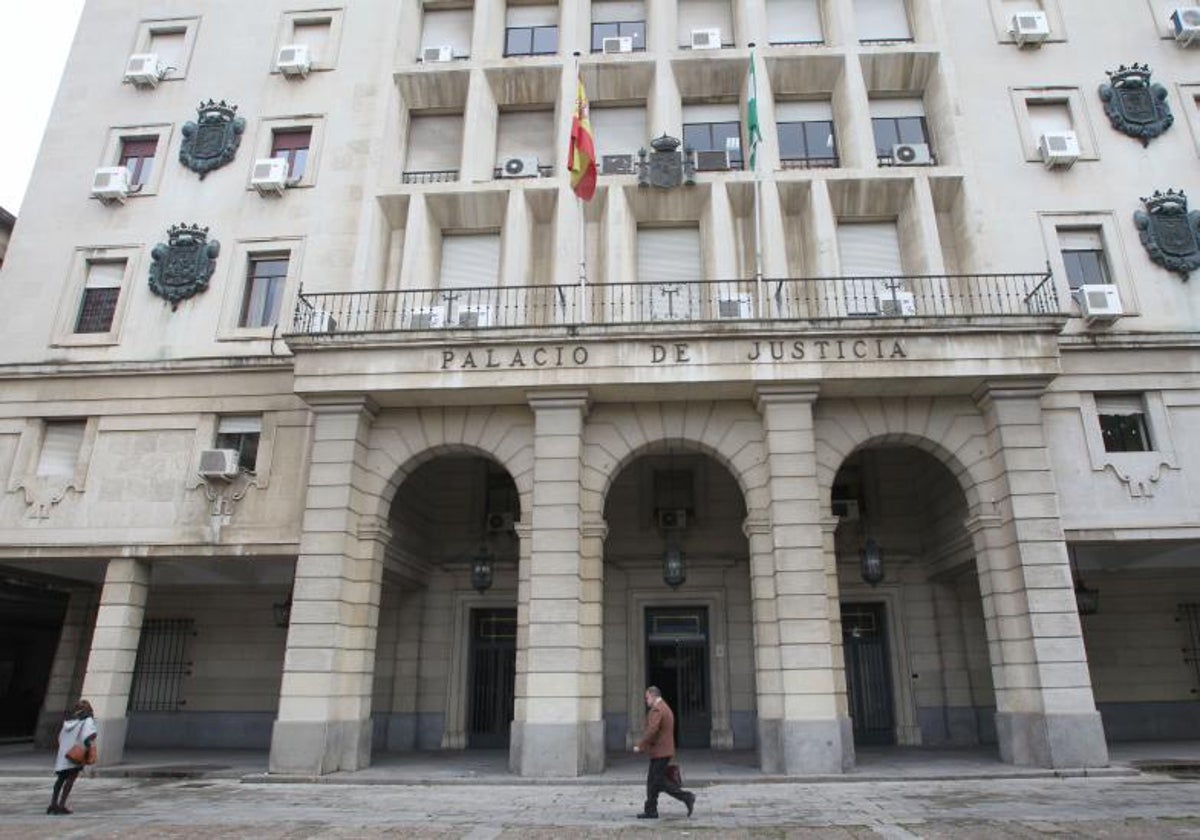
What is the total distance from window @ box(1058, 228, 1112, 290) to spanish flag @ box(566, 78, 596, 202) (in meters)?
10.7

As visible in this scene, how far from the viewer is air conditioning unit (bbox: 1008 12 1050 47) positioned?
63.6 ft

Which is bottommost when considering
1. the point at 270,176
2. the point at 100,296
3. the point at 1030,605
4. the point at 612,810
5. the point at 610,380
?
the point at 612,810

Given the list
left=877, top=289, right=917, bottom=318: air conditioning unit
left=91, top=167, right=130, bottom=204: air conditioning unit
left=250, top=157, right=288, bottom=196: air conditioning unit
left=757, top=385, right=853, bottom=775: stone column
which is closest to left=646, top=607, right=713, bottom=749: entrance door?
left=757, top=385, right=853, bottom=775: stone column

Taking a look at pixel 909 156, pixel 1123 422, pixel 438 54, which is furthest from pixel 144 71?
pixel 1123 422

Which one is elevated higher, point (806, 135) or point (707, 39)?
point (707, 39)

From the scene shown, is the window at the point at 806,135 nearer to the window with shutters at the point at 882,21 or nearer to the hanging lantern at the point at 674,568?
the window with shutters at the point at 882,21

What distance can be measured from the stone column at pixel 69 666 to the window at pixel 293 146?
12181 millimetres

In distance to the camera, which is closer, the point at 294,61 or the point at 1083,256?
the point at 1083,256

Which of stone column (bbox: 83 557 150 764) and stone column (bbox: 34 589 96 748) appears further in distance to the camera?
stone column (bbox: 34 589 96 748)

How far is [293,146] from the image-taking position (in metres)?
20.1

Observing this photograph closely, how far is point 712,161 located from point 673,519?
8.54 meters

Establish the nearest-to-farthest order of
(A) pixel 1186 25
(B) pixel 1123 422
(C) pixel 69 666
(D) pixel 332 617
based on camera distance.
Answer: (D) pixel 332 617
(B) pixel 1123 422
(A) pixel 1186 25
(C) pixel 69 666

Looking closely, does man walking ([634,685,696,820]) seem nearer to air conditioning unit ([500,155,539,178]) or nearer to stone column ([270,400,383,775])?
stone column ([270,400,383,775])

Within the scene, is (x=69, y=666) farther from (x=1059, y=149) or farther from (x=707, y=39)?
(x=1059, y=149)
